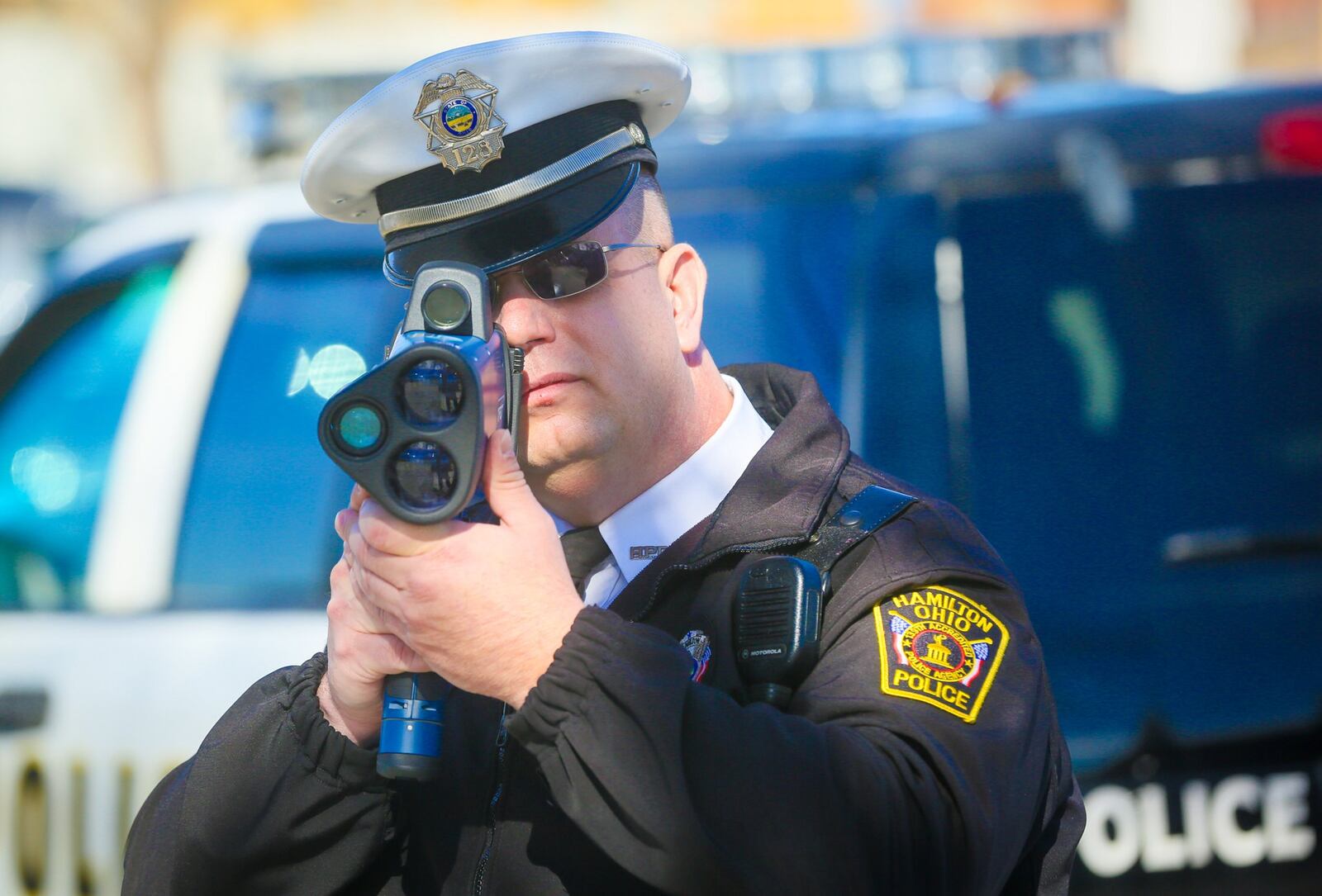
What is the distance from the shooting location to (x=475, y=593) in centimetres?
124

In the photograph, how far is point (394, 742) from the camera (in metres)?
1.35

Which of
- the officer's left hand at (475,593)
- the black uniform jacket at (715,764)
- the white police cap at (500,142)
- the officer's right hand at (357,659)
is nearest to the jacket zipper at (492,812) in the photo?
the black uniform jacket at (715,764)

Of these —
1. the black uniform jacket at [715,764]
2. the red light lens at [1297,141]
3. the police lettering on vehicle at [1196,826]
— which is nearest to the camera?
the black uniform jacket at [715,764]

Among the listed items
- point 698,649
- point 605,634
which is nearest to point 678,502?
point 698,649

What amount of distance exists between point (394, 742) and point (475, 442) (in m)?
0.31

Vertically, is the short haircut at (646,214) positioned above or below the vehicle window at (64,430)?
above

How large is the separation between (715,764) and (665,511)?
0.53 metres

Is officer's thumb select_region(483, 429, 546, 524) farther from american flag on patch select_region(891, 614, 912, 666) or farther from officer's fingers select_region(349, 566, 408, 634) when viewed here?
american flag on patch select_region(891, 614, 912, 666)

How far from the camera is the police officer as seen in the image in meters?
1.23

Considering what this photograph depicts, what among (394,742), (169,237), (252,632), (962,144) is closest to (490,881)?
(394,742)

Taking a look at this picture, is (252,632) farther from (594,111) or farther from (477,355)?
(477,355)

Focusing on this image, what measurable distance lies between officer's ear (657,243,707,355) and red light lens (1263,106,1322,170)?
1133 millimetres

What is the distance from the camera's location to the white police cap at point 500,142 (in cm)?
160

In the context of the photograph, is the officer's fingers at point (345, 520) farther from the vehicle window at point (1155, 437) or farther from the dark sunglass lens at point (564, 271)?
the vehicle window at point (1155, 437)
